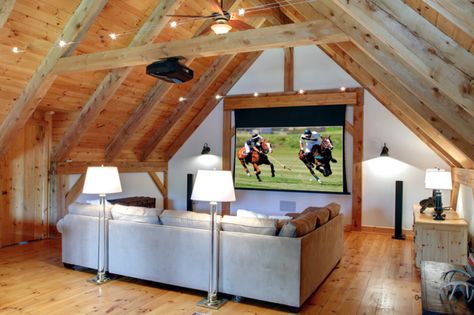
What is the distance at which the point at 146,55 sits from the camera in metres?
4.62

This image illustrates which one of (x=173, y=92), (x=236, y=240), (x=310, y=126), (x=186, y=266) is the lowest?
(x=186, y=266)

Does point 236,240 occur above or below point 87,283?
above

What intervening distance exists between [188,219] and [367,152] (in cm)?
458

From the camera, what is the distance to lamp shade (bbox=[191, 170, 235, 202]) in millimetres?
3637

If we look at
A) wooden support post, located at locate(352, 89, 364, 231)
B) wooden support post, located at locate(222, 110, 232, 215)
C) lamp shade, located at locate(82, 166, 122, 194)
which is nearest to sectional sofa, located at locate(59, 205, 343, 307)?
lamp shade, located at locate(82, 166, 122, 194)

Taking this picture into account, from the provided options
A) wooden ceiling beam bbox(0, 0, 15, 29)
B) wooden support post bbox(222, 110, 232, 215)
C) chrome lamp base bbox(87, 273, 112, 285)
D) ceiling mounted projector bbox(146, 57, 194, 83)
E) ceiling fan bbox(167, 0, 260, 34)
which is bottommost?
chrome lamp base bbox(87, 273, 112, 285)

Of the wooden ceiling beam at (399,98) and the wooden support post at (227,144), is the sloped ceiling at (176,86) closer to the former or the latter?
the wooden ceiling beam at (399,98)

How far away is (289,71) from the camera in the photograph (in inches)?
307

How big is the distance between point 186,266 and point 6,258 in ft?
9.63

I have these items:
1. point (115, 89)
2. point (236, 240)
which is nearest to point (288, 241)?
point (236, 240)

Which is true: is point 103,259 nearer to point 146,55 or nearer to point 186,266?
point 186,266

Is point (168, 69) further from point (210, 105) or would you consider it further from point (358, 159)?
point (358, 159)

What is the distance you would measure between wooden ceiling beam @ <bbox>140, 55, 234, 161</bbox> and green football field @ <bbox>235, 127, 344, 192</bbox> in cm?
146

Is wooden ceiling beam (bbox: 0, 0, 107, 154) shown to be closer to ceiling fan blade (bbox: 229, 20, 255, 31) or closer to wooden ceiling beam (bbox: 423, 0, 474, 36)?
ceiling fan blade (bbox: 229, 20, 255, 31)
